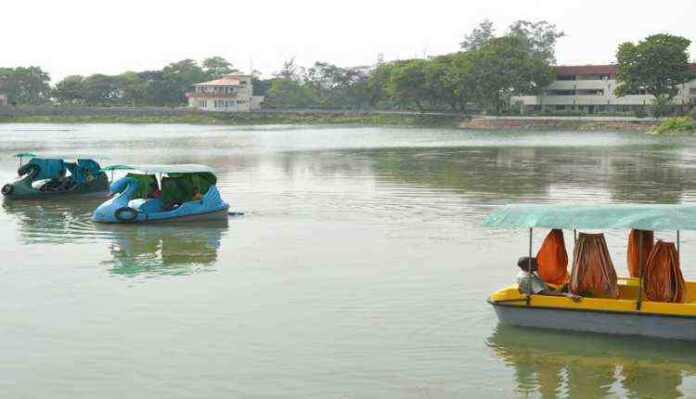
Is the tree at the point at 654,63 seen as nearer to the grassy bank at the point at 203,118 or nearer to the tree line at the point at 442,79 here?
the tree line at the point at 442,79

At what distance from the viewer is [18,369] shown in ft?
45.3

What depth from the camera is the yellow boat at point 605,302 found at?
1407 centimetres

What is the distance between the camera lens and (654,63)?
108750 mm

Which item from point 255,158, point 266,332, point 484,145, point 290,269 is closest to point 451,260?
point 290,269

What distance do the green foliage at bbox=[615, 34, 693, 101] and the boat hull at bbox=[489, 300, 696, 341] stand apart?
100 metres

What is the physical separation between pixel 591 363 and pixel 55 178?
83.1 ft

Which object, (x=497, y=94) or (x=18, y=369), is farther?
(x=497, y=94)

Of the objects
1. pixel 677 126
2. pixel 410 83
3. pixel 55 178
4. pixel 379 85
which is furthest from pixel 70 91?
pixel 55 178

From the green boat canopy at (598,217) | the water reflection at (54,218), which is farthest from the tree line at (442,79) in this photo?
the green boat canopy at (598,217)

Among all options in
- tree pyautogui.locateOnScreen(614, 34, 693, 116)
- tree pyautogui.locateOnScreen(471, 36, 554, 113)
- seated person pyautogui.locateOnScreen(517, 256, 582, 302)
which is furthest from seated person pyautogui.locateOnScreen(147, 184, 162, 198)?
tree pyautogui.locateOnScreen(471, 36, 554, 113)

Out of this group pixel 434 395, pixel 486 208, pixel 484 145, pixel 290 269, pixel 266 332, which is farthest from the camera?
pixel 484 145

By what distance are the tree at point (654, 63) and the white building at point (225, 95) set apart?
68250mm

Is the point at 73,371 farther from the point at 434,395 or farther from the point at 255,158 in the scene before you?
the point at 255,158

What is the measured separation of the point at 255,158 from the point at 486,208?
30047mm
